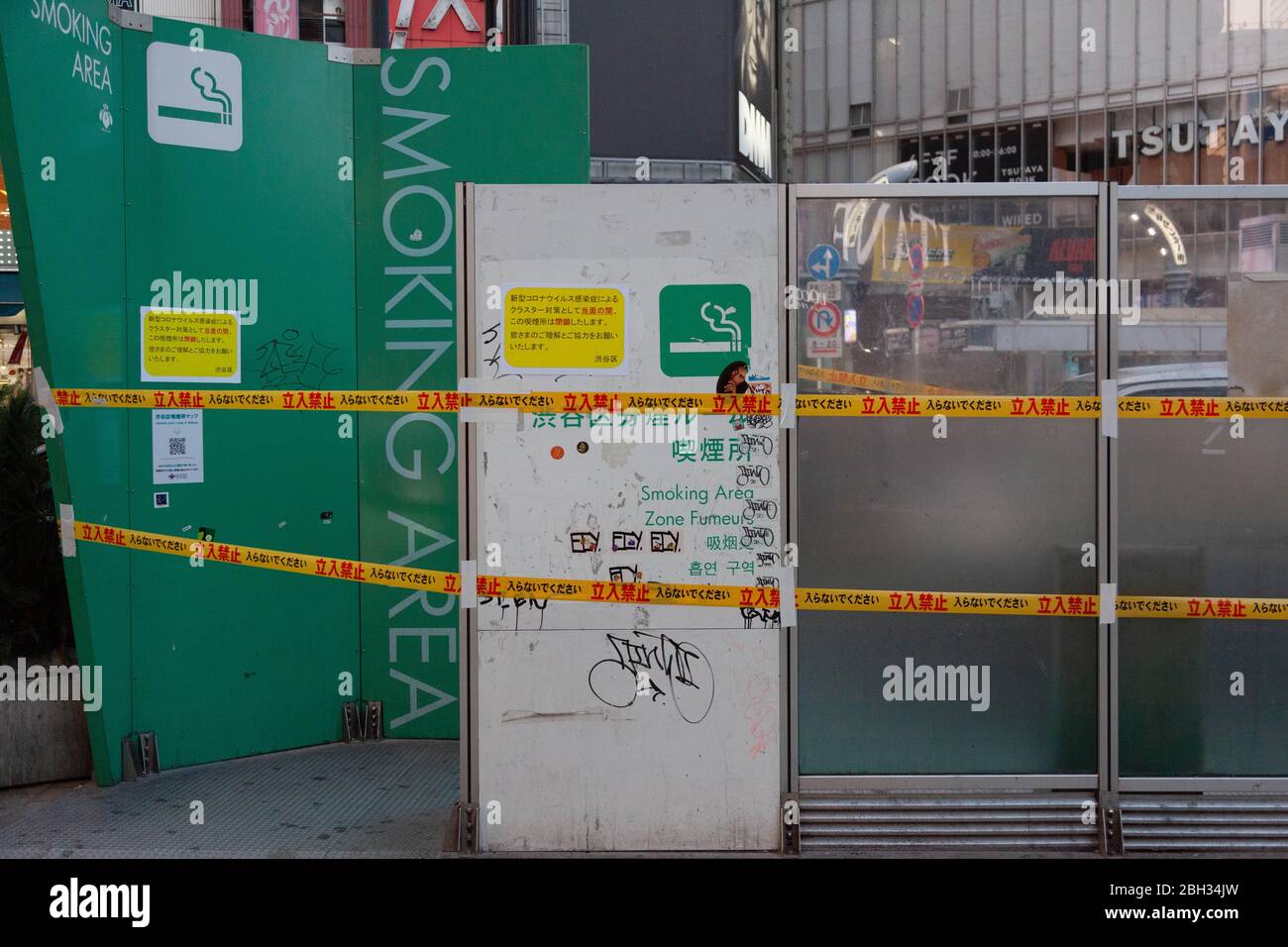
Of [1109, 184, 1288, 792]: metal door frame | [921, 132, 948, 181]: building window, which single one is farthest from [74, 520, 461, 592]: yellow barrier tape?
[921, 132, 948, 181]: building window

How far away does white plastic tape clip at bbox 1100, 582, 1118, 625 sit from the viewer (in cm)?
480

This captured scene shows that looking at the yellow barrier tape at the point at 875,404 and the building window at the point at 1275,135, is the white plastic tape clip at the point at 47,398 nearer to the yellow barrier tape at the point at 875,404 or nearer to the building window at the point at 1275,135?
the yellow barrier tape at the point at 875,404

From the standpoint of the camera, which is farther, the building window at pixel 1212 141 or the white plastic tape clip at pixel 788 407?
the building window at pixel 1212 141

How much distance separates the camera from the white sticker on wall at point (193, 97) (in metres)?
5.90

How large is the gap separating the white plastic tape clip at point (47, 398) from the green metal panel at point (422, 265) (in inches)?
60.3

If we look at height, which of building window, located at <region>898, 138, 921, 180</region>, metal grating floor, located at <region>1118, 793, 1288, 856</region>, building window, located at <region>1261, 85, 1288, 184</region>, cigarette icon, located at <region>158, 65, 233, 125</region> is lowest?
metal grating floor, located at <region>1118, 793, 1288, 856</region>

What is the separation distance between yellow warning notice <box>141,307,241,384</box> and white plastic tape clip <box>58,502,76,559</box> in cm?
73

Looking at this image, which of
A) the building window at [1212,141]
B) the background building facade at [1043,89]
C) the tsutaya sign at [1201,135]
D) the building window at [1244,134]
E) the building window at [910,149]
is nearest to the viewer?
the tsutaya sign at [1201,135]

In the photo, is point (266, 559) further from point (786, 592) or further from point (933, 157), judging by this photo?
point (933, 157)

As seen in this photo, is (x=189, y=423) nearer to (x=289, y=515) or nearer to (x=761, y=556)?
(x=289, y=515)

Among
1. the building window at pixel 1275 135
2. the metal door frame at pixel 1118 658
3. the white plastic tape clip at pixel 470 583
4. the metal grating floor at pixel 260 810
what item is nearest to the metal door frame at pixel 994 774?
the metal door frame at pixel 1118 658

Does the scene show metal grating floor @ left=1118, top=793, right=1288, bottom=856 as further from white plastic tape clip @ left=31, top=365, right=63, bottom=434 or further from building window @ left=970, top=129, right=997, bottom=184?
building window @ left=970, top=129, right=997, bottom=184

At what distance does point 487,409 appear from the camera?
15.5ft

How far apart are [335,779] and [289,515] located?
1.38 m
